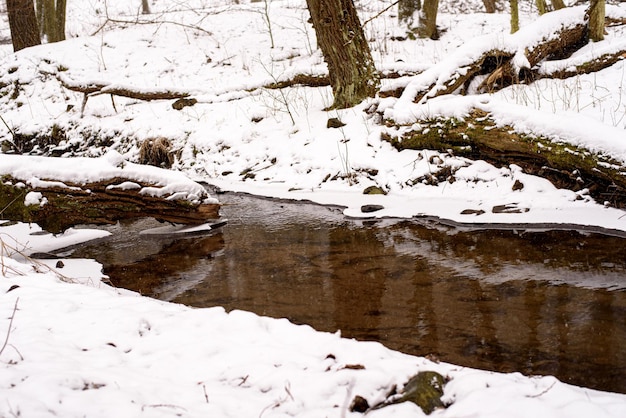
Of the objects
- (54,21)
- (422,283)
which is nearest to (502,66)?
(422,283)

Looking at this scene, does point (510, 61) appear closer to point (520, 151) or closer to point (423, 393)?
point (520, 151)

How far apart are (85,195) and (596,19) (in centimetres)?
875

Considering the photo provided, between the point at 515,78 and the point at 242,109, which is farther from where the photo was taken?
the point at 242,109

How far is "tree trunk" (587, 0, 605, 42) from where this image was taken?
821 centimetres

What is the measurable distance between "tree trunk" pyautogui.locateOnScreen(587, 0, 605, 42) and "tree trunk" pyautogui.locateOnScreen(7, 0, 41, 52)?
528 inches

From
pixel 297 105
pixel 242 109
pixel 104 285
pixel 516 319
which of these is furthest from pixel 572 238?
pixel 242 109

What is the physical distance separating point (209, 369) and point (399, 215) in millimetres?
3412

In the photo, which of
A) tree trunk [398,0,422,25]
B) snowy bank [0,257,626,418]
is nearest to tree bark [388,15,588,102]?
snowy bank [0,257,626,418]

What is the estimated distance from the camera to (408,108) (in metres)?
6.45

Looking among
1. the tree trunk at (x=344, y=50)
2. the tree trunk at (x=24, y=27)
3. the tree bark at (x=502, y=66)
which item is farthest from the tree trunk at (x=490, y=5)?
the tree trunk at (x=24, y=27)

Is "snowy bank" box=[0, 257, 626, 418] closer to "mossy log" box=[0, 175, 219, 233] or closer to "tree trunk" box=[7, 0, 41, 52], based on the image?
"mossy log" box=[0, 175, 219, 233]

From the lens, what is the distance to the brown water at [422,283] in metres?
2.72

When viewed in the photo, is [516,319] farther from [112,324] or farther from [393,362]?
[112,324]

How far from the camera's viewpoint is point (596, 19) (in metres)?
8.34
